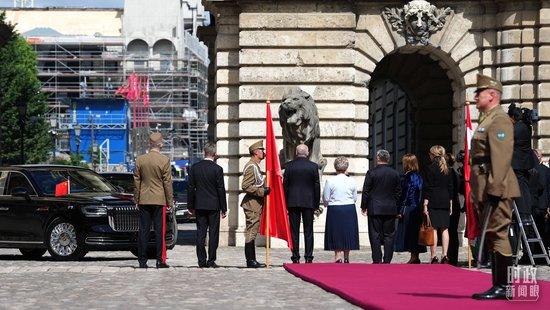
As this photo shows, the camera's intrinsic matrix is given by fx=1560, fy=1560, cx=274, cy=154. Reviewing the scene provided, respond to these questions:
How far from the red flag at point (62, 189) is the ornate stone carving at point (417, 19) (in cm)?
857

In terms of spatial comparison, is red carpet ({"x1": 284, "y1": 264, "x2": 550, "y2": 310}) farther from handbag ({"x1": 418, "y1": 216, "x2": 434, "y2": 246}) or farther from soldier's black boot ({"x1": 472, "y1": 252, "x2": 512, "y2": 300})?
handbag ({"x1": 418, "y1": 216, "x2": 434, "y2": 246})

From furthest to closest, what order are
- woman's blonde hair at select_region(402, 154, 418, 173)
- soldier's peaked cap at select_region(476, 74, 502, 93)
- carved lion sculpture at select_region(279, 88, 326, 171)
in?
carved lion sculpture at select_region(279, 88, 326, 171) < woman's blonde hair at select_region(402, 154, 418, 173) < soldier's peaked cap at select_region(476, 74, 502, 93)

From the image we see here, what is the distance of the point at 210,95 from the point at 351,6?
9181 mm

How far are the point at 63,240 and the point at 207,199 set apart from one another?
3.51 meters

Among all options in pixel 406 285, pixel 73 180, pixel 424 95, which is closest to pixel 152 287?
pixel 406 285

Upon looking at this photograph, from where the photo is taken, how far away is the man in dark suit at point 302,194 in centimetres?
2281

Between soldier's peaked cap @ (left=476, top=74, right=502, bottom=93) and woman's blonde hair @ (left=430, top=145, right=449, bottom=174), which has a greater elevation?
soldier's peaked cap @ (left=476, top=74, right=502, bottom=93)

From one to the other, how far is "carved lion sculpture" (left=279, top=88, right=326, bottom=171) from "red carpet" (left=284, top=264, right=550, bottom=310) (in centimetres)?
696

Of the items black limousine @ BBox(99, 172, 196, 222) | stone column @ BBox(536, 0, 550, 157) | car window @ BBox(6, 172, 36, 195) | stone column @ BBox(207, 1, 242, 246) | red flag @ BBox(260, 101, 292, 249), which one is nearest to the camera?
red flag @ BBox(260, 101, 292, 249)

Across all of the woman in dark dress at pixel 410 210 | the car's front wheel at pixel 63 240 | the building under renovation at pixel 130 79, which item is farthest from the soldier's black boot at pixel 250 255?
the building under renovation at pixel 130 79

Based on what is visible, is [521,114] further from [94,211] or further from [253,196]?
[94,211]

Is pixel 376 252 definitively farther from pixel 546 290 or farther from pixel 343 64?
pixel 343 64

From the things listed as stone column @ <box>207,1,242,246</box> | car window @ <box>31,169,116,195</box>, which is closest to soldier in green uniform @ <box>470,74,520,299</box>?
car window @ <box>31,169,116,195</box>

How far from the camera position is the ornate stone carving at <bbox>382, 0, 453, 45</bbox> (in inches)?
1238
